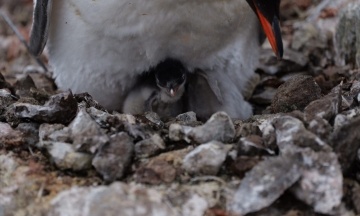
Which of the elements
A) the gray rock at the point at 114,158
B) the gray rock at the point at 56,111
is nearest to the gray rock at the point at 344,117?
the gray rock at the point at 114,158

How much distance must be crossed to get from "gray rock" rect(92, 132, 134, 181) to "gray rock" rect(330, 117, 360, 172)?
0.54m

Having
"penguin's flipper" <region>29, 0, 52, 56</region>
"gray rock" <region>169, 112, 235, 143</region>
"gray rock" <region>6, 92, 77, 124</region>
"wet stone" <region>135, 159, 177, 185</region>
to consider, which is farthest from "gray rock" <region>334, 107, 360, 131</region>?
"penguin's flipper" <region>29, 0, 52, 56</region>

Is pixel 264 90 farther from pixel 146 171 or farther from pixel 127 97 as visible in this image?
pixel 146 171

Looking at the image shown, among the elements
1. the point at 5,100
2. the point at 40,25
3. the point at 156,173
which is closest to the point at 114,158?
the point at 156,173

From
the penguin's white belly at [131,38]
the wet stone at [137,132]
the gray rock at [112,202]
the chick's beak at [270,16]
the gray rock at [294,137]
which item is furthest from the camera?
the penguin's white belly at [131,38]

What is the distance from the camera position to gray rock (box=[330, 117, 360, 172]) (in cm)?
179

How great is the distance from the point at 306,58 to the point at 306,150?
1915 millimetres

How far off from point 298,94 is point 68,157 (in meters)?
0.87

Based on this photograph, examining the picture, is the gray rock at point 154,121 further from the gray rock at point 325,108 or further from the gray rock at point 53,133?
the gray rock at point 325,108

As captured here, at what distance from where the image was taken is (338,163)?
174 cm

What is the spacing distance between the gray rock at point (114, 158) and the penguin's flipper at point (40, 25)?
3.04ft

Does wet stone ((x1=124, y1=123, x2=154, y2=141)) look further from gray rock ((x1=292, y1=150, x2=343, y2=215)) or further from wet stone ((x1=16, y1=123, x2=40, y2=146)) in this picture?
→ gray rock ((x1=292, y1=150, x2=343, y2=215))

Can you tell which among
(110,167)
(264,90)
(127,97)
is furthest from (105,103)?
(110,167)

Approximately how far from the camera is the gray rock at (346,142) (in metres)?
1.79
